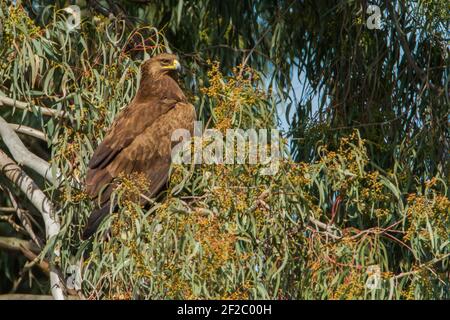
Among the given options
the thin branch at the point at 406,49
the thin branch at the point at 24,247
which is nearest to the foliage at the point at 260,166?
the thin branch at the point at 406,49

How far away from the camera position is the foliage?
16.2ft

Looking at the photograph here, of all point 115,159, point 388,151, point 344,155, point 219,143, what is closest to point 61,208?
point 115,159

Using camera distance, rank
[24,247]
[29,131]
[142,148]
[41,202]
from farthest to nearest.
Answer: [24,247] → [142,148] → [29,131] → [41,202]

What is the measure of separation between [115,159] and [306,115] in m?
1.30

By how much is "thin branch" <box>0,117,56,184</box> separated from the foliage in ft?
0.38

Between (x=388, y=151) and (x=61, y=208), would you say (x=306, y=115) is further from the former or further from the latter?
(x=61, y=208)

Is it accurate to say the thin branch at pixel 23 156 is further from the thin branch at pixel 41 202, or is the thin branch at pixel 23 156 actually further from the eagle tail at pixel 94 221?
the eagle tail at pixel 94 221

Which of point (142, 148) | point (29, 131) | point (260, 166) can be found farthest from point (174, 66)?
point (260, 166)

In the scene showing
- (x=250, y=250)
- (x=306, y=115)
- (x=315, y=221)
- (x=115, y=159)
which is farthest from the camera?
(x=306, y=115)

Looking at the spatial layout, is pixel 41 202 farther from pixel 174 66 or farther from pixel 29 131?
Result: pixel 174 66

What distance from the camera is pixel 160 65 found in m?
6.91

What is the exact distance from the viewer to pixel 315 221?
5.45 m

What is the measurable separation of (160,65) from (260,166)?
1.96 metres

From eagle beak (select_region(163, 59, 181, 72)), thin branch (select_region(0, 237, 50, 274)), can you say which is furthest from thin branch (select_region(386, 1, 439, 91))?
thin branch (select_region(0, 237, 50, 274))
